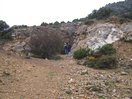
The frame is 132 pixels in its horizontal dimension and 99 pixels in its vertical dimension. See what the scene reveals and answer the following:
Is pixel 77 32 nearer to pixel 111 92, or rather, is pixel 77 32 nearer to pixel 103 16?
pixel 103 16

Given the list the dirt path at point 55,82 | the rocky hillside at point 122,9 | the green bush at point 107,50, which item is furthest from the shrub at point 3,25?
the rocky hillside at point 122,9

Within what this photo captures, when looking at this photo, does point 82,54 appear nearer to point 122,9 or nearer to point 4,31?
point 4,31

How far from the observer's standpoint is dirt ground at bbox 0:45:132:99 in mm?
9336

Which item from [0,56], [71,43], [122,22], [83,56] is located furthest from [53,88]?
[71,43]

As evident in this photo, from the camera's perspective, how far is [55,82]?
34.8ft

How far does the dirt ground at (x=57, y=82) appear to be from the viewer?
30.6ft

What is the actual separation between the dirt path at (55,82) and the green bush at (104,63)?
994mm

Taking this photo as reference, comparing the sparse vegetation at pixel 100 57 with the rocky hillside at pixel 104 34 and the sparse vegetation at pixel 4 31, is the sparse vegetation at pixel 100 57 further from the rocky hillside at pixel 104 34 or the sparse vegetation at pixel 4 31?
the sparse vegetation at pixel 4 31

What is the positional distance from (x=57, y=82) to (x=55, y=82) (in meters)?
0.07

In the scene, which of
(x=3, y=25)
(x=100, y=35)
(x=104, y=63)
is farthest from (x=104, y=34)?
(x=3, y=25)

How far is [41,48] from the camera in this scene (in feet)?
57.3

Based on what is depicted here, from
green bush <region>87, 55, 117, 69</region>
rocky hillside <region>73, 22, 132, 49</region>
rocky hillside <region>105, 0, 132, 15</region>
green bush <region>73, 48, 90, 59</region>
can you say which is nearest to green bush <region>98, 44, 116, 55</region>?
green bush <region>73, 48, 90, 59</region>

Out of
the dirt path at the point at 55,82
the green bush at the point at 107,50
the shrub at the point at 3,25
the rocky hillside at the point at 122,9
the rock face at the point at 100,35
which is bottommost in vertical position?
the dirt path at the point at 55,82

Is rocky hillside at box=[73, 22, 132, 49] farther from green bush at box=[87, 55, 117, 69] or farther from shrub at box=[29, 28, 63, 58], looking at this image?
green bush at box=[87, 55, 117, 69]
